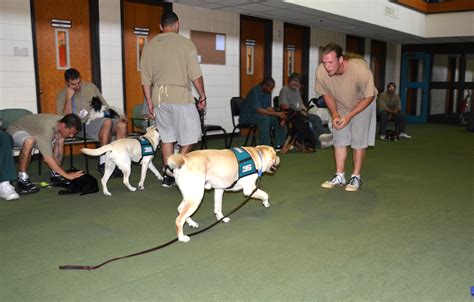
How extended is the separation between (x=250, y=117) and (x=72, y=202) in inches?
135

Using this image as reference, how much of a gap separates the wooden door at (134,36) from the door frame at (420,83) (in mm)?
9022

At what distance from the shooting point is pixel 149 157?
4.36 meters

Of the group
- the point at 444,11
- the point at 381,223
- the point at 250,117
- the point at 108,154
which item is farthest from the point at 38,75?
the point at 444,11

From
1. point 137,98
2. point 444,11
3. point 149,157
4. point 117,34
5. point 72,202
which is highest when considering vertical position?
point 444,11

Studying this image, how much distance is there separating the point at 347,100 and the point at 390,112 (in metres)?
5.55

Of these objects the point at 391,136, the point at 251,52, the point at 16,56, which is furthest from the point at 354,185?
the point at 251,52

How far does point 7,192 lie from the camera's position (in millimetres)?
3941

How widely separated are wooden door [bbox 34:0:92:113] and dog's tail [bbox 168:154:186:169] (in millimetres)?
4048

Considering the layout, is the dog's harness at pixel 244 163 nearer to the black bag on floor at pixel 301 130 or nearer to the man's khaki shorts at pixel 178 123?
the man's khaki shorts at pixel 178 123

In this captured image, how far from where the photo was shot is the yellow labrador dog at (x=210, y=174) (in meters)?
2.83

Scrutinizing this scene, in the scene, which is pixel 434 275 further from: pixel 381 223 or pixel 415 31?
pixel 415 31

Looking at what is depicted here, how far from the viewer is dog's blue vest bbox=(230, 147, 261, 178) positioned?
3.15 metres

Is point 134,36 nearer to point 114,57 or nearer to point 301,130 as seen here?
point 114,57

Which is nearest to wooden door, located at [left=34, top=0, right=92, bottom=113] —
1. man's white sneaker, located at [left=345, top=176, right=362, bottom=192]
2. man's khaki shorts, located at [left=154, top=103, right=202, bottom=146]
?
man's khaki shorts, located at [left=154, top=103, right=202, bottom=146]
